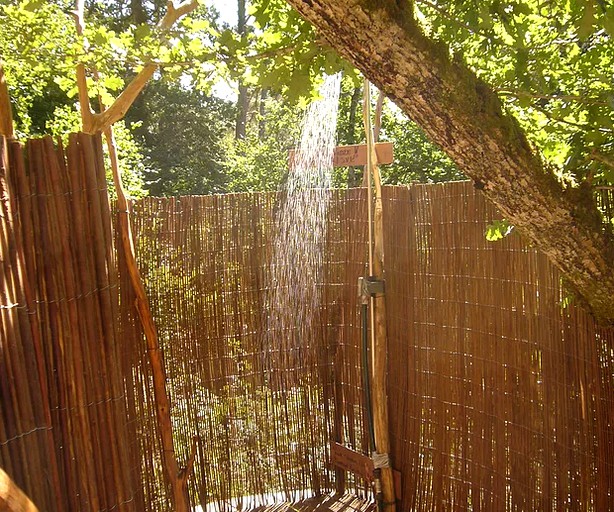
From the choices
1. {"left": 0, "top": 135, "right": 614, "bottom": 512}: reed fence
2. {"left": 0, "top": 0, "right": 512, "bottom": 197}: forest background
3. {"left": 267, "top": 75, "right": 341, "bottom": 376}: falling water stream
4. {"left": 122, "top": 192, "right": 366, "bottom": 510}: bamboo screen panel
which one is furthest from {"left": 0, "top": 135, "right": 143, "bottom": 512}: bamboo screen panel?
{"left": 267, "top": 75, "right": 341, "bottom": 376}: falling water stream

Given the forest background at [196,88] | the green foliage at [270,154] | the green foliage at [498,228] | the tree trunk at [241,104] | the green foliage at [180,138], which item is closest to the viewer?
the green foliage at [498,228]

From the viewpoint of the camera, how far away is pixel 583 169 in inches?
80.4

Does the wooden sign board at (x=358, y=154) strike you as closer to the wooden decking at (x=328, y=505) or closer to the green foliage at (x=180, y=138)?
the wooden decking at (x=328, y=505)

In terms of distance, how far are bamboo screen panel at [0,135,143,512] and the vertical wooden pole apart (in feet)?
4.28

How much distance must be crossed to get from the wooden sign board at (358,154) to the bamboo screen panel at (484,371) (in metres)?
0.17

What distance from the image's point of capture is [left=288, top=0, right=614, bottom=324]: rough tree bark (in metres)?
1.53

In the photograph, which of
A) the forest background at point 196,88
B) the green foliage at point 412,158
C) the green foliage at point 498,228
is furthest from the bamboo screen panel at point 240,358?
the green foliage at point 412,158

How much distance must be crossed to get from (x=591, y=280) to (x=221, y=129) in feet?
37.0

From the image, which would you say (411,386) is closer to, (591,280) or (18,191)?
(591,280)

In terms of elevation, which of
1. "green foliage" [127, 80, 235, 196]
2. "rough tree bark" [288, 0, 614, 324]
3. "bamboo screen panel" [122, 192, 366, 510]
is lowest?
"bamboo screen panel" [122, 192, 366, 510]

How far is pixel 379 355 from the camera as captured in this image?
3.14 meters

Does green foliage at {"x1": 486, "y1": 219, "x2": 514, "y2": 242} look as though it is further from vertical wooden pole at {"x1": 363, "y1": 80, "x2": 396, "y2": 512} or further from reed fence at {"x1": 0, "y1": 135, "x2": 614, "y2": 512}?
vertical wooden pole at {"x1": 363, "y1": 80, "x2": 396, "y2": 512}

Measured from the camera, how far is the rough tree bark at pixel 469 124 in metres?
1.53

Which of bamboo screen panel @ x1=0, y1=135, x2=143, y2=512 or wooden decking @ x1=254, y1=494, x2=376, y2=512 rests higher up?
bamboo screen panel @ x1=0, y1=135, x2=143, y2=512
